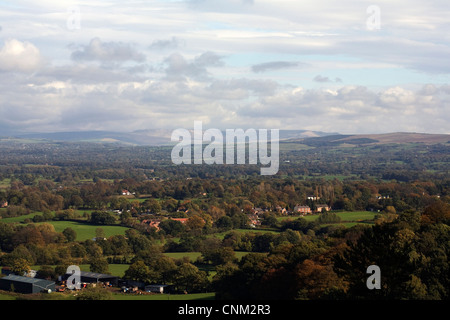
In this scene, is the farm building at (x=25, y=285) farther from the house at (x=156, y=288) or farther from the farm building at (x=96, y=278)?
the house at (x=156, y=288)

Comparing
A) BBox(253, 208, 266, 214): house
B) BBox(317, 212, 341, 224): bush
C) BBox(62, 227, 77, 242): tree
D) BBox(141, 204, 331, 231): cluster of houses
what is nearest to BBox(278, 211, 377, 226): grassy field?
BBox(317, 212, 341, 224): bush

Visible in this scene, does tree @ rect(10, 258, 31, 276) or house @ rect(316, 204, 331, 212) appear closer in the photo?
tree @ rect(10, 258, 31, 276)

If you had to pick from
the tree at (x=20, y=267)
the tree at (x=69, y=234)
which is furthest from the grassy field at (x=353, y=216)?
the tree at (x=20, y=267)

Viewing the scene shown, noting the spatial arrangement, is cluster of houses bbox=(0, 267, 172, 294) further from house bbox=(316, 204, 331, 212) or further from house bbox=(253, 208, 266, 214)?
house bbox=(316, 204, 331, 212)

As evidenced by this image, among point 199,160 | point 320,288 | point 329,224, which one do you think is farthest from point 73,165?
point 320,288

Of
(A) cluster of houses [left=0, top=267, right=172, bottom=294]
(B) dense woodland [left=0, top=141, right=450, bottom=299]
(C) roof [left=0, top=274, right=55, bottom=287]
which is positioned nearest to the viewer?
(B) dense woodland [left=0, top=141, right=450, bottom=299]

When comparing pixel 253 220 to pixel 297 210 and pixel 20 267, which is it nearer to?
pixel 297 210

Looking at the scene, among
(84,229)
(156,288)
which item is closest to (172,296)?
(156,288)

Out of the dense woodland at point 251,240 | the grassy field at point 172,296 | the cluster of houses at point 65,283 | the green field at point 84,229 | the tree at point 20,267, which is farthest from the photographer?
the green field at point 84,229
